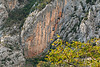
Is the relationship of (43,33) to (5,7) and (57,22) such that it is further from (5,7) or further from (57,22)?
(5,7)

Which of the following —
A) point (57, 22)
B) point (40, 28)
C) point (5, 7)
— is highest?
point (5, 7)

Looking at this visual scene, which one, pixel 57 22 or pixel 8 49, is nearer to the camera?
pixel 8 49

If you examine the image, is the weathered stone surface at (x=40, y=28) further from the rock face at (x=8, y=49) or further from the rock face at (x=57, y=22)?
the rock face at (x=8, y=49)

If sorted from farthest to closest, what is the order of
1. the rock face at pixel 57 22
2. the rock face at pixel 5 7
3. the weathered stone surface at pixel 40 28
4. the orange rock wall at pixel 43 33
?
1. the rock face at pixel 5 7
2. the orange rock wall at pixel 43 33
3. the weathered stone surface at pixel 40 28
4. the rock face at pixel 57 22

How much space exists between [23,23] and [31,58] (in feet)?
28.9

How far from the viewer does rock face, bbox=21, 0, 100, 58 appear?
3647cm

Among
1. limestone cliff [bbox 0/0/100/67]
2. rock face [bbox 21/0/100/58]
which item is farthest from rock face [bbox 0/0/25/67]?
→ rock face [bbox 21/0/100/58]

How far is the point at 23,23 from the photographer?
4188 centimetres

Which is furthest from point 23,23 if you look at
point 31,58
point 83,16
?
point 83,16

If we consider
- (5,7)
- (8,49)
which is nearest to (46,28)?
(8,49)

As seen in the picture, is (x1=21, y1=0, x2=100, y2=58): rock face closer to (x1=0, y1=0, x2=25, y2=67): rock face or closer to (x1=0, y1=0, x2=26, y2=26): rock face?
(x1=0, y1=0, x2=25, y2=67): rock face

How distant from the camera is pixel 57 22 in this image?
4006 cm

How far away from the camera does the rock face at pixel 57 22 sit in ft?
120

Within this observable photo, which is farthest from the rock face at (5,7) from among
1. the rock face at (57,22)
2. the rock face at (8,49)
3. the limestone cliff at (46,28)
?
the rock face at (57,22)
